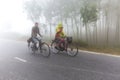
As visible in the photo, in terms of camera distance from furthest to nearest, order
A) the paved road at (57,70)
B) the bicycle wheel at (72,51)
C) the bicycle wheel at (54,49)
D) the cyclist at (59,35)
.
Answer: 1. the bicycle wheel at (54,49)
2. the cyclist at (59,35)
3. the bicycle wheel at (72,51)
4. the paved road at (57,70)

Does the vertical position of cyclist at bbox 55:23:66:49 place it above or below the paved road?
above

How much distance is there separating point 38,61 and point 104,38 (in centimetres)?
1589

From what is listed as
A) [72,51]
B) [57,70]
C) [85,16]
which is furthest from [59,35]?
[85,16]

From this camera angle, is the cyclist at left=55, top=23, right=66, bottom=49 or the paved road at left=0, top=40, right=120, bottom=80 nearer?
the paved road at left=0, top=40, right=120, bottom=80

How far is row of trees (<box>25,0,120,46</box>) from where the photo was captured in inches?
932

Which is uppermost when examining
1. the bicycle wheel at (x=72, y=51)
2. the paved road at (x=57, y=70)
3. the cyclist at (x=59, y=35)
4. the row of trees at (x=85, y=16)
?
the row of trees at (x=85, y=16)

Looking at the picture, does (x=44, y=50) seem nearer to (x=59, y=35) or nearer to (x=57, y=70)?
(x=59, y=35)

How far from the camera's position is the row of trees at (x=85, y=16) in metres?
23.7

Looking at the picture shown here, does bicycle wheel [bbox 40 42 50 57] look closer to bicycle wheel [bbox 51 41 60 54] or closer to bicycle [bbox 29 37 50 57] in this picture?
bicycle [bbox 29 37 50 57]

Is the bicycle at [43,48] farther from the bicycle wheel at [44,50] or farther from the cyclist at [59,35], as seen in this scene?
the cyclist at [59,35]

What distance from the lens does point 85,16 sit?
75.7 ft

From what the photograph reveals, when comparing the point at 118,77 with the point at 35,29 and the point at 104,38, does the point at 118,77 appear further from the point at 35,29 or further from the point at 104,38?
the point at 104,38

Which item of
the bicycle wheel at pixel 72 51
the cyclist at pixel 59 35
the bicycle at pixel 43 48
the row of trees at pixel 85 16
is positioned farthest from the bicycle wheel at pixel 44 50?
the row of trees at pixel 85 16

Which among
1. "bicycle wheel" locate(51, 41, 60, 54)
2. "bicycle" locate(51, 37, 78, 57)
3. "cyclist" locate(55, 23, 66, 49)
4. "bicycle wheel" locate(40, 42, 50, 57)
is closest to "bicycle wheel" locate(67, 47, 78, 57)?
"bicycle" locate(51, 37, 78, 57)
